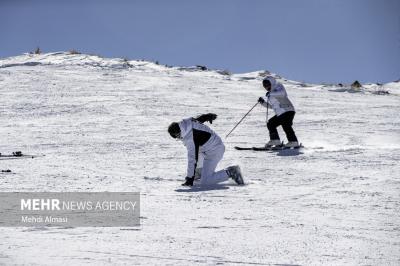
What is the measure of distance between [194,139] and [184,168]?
204cm

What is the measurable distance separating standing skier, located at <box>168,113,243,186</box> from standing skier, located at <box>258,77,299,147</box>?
3.92 m

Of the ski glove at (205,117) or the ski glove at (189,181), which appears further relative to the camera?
the ski glove at (205,117)

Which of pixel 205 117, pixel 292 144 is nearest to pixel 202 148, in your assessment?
pixel 205 117

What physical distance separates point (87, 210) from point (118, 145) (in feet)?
22.7

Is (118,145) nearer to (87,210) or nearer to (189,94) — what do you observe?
(87,210)

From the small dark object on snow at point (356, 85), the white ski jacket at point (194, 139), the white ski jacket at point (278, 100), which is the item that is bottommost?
the white ski jacket at point (194, 139)

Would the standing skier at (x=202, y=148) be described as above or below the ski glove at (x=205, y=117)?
below

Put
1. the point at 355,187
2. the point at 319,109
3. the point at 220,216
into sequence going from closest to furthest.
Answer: the point at 220,216 → the point at 355,187 → the point at 319,109

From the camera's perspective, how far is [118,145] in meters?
13.6

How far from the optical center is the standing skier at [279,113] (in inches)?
506

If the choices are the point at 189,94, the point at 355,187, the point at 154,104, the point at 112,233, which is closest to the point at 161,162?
the point at 355,187

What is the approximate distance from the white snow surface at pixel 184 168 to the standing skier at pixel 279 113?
511 mm

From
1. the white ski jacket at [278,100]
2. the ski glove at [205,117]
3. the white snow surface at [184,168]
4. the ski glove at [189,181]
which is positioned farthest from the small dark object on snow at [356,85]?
the ski glove at [189,181]

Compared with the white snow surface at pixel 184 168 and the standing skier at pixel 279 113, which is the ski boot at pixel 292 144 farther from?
the white snow surface at pixel 184 168
